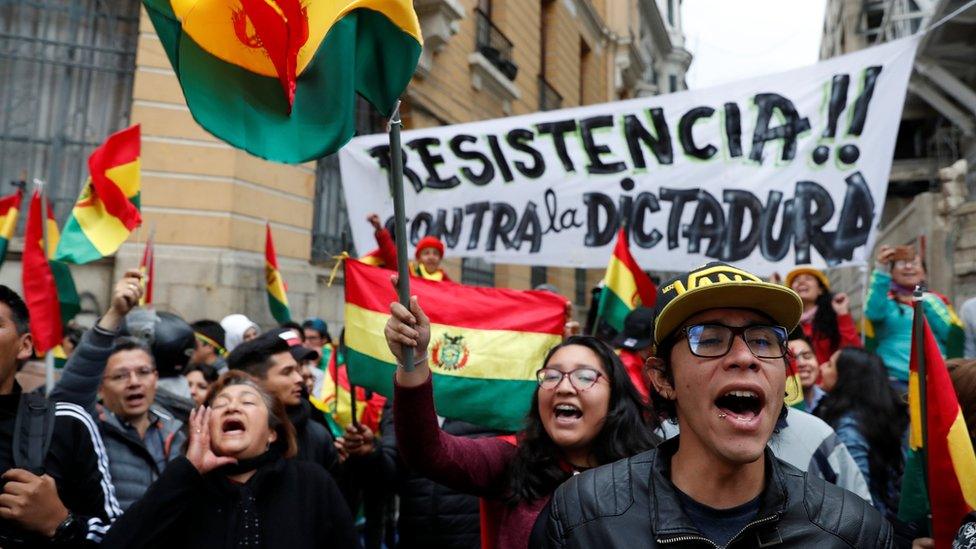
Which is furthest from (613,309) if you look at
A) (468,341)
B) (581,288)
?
(581,288)

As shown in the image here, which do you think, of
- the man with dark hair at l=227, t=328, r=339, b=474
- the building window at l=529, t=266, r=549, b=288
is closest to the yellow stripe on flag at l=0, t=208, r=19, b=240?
the man with dark hair at l=227, t=328, r=339, b=474

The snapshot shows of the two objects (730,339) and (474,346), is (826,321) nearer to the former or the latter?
(474,346)

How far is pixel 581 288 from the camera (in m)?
19.4

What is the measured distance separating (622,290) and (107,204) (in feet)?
10.2

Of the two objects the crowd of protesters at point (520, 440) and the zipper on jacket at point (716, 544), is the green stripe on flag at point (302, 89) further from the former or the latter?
the zipper on jacket at point (716, 544)

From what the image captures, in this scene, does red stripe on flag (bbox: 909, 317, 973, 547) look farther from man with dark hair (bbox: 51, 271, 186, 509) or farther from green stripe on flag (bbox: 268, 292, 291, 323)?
green stripe on flag (bbox: 268, 292, 291, 323)

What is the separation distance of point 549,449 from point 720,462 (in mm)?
958

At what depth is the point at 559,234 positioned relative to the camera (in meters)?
6.07

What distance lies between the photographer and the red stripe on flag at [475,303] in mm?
3900

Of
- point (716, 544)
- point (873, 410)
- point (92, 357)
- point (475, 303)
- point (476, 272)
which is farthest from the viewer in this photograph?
point (476, 272)

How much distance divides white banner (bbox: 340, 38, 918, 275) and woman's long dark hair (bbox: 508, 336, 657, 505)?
3.03 meters

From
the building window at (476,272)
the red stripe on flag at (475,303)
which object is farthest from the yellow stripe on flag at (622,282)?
the building window at (476,272)

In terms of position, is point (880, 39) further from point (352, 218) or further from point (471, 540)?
point (471, 540)

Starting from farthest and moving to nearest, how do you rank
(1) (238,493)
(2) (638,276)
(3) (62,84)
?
(3) (62,84) → (2) (638,276) → (1) (238,493)
